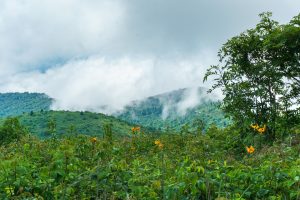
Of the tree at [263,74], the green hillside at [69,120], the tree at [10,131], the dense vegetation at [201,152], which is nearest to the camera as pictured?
the dense vegetation at [201,152]

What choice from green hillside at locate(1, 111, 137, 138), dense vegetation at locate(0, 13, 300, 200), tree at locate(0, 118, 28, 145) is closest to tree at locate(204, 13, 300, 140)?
dense vegetation at locate(0, 13, 300, 200)

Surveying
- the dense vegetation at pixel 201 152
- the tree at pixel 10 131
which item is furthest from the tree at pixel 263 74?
the tree at pixel 10 131

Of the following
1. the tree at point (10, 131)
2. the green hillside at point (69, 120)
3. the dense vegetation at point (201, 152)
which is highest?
the green hillside at point (69, 120)

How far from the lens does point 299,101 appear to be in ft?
48.4

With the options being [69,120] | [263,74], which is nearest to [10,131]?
[263,74]

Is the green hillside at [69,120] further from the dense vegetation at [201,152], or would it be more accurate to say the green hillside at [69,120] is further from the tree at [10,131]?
the dense vegetation at [201,152]

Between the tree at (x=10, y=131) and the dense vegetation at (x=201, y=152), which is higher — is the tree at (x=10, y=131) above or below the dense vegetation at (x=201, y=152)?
above

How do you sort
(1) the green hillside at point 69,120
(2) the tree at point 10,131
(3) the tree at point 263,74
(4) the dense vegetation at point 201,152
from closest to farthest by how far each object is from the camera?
(4) the dense vegetation at point 201,152
(3) the tree at point 263,74
(2) the tree at point 10,131
(1) the green hillside at point 69,120

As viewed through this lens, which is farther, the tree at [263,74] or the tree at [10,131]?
the tree at [10,131]

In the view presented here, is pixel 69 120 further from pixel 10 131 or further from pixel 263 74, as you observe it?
pixel 263 74

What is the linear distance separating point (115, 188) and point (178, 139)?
Answer: 31.9ft

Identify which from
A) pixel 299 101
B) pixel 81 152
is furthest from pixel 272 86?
pixel 81 152

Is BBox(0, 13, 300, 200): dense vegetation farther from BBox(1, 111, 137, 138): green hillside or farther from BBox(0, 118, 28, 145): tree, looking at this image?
BBox(1, 111, 137, 138): green hillside

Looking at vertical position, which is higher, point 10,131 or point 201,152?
point 10,131
